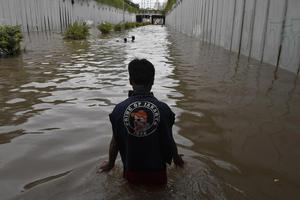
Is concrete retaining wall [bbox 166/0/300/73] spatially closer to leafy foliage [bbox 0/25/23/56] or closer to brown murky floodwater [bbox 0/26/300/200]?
brown murky floodwater [bbox 0/26/300/200]

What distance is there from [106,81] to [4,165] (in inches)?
191

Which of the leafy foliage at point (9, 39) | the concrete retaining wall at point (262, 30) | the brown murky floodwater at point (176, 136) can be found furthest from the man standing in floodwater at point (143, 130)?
the leafy foliage at point (9, 39)

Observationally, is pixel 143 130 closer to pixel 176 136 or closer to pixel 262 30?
pixel 176 136

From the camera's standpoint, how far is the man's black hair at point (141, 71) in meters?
2.64

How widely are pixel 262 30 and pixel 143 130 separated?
1103 centimetres

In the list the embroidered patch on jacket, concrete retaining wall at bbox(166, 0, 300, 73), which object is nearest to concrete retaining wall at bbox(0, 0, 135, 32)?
concrete retaining wall at bbox(166, 0, 300, 73)

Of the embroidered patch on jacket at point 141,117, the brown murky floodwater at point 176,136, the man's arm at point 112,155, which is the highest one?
the embroidered patch on jacket at point 141,117

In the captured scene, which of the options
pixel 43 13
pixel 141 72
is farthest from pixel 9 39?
pixel 43 13

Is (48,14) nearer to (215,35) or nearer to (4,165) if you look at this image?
(215,35)

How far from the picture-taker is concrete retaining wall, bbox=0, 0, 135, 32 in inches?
986

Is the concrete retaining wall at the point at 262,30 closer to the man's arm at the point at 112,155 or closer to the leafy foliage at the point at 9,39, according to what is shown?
the man's arm at the point at 112,155

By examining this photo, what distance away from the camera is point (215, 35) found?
2141cm

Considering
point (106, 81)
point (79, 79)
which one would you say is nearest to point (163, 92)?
point (106, 81)

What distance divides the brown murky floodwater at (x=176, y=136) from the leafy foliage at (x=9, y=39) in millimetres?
4198
